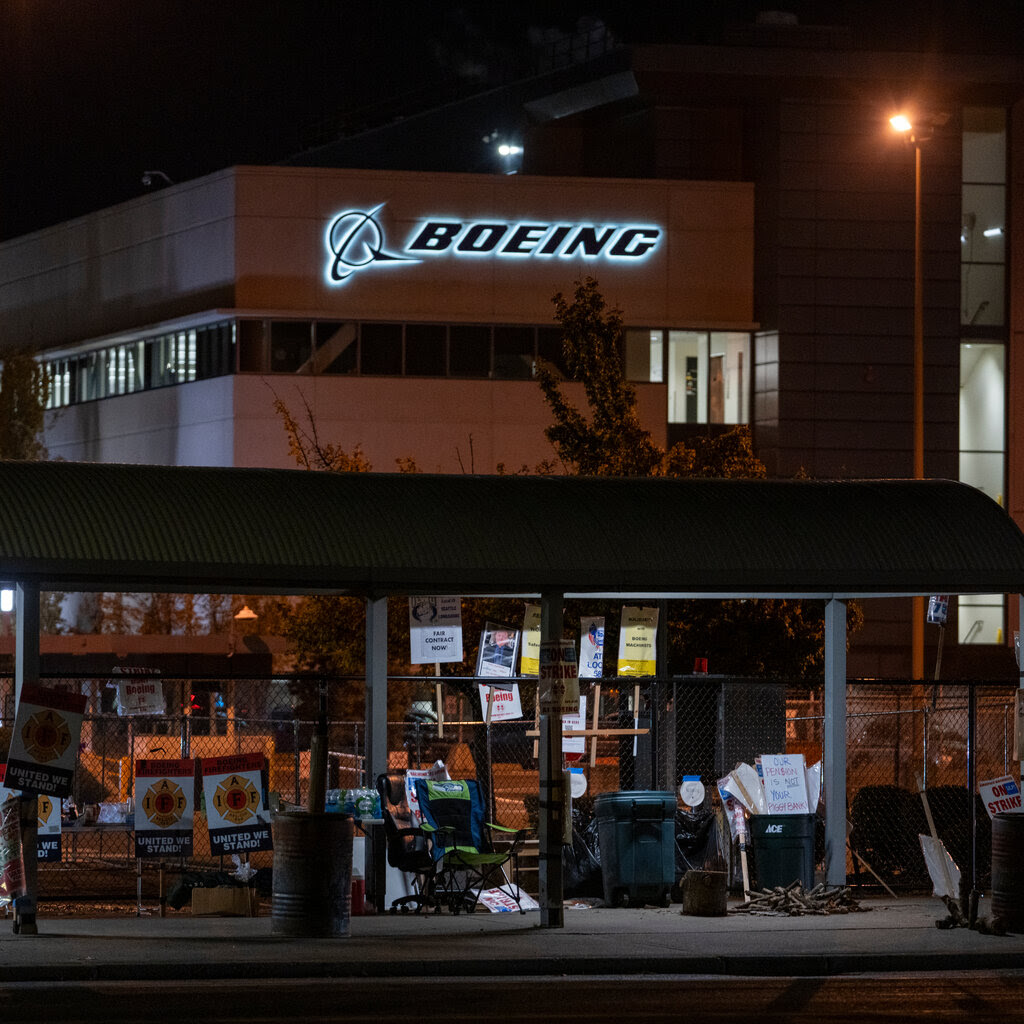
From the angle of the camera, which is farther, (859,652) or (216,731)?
(859,652)

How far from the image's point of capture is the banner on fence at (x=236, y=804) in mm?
16438

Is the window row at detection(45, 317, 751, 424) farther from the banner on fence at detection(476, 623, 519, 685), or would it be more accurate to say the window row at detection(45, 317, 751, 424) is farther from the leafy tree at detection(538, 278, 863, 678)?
the banner on fence at detection(476, 623, 519, 685)

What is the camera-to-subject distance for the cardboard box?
16.7m

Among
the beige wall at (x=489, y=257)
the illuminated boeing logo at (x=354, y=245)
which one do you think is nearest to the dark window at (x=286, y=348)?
the beige wall at (x=489, y=257)

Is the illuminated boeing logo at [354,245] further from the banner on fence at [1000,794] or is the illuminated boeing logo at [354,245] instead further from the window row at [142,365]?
the banner on fence at [1000,794]

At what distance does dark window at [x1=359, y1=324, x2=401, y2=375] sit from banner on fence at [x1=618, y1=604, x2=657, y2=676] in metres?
28.1

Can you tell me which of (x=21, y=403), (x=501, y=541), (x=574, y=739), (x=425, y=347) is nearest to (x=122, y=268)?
(x=21, y=403)

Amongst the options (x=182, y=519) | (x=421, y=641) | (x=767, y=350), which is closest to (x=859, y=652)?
(x=767, y=350)

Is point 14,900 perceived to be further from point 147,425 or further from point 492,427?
point 147,425

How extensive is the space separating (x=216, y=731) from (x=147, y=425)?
22344mm

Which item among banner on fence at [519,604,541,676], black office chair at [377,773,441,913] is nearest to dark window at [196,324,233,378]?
banner on fence at [519,604,541,676]

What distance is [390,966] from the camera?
1337 cm

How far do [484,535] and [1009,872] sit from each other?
5354 mm

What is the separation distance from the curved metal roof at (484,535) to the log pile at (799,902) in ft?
9.20
